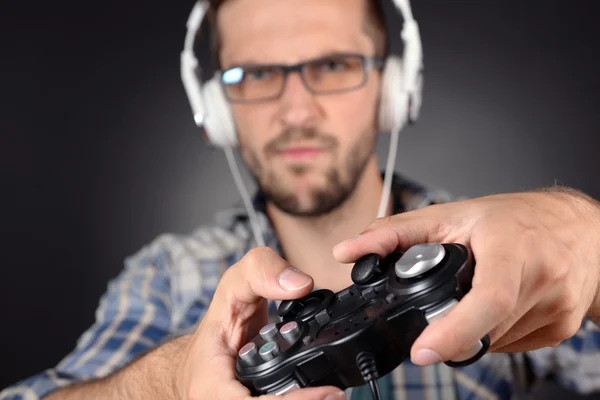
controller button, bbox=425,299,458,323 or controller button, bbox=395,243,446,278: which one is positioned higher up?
controller button, bbox=395,243,446,278

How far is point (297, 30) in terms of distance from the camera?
1136mm

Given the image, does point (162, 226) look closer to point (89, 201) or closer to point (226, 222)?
point (89, 201)

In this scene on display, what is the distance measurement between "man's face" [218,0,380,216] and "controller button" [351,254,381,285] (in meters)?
0.69

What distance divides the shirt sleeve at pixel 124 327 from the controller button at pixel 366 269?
667mm

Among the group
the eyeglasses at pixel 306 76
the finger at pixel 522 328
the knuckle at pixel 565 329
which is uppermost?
the eyeglasses at pixel 306 76

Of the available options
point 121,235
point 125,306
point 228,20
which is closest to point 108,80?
point 121,235

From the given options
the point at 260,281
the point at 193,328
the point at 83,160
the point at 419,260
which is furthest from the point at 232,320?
the point at 83,160

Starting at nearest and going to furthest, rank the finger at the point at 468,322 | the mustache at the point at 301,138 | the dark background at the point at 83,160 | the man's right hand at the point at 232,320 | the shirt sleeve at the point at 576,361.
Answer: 1. the finger at the point at 468,322
2. the man's right hand at the point at 232,320
3. the shirt sleeve at the point at 576,361
4. the mustache at the point at 301,138
5. the dark background at the point at 83,160

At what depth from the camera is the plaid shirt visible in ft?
3.34

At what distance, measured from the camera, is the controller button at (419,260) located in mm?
390

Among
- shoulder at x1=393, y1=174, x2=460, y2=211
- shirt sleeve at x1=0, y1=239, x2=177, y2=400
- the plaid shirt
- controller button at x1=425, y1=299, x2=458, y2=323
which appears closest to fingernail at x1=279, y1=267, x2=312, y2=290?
controller button at x1=425, y1=299, x2=458, y2=323

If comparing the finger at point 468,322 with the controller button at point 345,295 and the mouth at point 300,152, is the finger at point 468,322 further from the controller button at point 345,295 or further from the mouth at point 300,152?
the mouth at point 300,152

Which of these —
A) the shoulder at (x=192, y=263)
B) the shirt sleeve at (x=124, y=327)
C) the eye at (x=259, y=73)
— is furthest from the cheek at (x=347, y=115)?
the shirt sleeve at (x=124, y=327)

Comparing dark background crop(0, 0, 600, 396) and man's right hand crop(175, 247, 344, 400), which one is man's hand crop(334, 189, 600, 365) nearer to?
man's right hand crop(175, 247, 344, 400)
